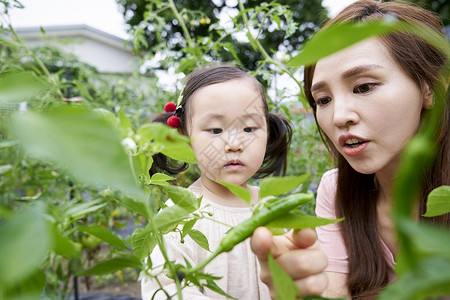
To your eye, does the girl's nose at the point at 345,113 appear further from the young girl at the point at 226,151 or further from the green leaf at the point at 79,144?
the green leaf at the point at 79,144

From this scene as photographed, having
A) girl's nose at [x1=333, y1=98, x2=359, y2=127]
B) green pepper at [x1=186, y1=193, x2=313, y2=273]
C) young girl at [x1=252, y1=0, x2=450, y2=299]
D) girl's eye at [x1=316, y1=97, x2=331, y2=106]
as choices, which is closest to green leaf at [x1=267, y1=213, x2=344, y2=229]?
green pepper at [x1=186, y1=193, x2=313, y2=273]

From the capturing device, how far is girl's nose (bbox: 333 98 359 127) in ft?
2.27

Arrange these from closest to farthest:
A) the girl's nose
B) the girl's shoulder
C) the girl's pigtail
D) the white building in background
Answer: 1. the girl's nose
2. the girl's shoulder
3. the girl's pigtail
4. the white building in background

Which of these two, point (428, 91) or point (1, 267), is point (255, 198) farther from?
point (1, 267)

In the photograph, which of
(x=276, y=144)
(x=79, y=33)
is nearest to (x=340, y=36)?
(x=276, y=144)

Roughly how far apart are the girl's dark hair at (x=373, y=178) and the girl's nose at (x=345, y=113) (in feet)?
0.51

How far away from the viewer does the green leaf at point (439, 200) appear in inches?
10.0

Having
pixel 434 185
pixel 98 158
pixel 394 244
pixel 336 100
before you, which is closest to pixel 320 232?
pixel 394 244

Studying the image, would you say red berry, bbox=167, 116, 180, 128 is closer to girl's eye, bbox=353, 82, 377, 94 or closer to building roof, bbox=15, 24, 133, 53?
girl's eye, bbox=353, 82, 377, 94

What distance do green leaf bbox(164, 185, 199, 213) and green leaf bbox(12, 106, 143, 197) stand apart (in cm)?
16

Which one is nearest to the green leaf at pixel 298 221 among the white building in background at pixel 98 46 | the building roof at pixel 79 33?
the building roof at pixel 79 33

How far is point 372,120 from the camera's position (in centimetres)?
70

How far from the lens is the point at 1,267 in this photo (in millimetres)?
148

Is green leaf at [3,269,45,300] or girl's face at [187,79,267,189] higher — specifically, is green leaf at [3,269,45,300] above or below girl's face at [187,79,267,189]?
below
